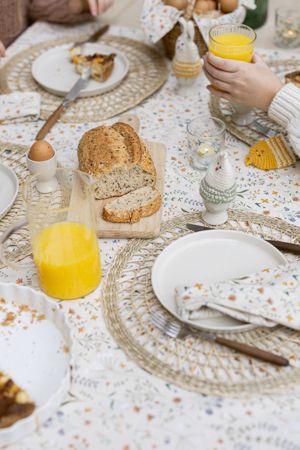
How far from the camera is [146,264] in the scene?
44.4 inches

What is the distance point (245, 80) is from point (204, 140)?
0.18 m

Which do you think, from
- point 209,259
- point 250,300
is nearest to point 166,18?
point 209,259

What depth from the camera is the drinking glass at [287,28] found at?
6.24 feet

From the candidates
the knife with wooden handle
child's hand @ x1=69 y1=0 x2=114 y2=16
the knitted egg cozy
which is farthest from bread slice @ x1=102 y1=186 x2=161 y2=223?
child's hand @ x1=69 y1=0 x2=114 y2=16

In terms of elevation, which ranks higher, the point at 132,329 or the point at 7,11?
the point at 7,11

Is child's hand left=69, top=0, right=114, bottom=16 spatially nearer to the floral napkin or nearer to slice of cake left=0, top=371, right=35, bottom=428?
the floral napkin

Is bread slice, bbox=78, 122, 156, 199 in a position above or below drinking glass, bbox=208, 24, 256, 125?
below

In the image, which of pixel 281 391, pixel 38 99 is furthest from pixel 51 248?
pixel 38 99

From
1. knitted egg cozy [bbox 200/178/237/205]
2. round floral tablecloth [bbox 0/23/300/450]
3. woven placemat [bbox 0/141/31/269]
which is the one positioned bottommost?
round floral tablecloth [bbox 0/23/300/450]

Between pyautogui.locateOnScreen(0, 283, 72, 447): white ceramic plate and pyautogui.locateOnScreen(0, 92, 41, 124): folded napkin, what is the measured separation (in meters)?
0.68

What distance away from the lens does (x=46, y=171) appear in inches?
49.4

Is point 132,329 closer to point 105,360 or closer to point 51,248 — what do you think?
point 105,360

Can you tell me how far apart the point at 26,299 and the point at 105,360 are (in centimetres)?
19

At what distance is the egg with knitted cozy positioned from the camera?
1.15m
